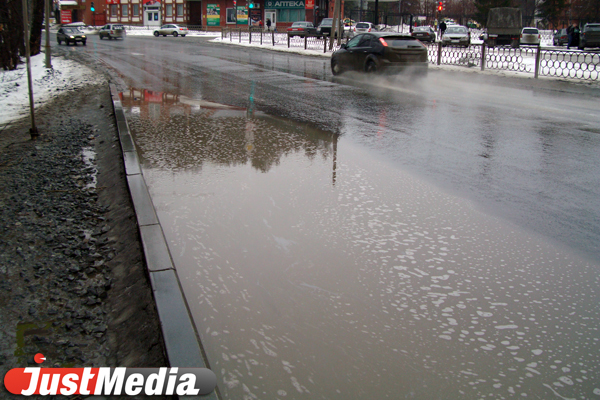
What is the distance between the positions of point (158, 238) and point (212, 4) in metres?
71.7

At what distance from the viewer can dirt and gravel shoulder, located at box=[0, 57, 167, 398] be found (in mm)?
3055

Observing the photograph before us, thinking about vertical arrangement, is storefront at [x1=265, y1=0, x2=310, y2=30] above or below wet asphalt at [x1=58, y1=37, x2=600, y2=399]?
above

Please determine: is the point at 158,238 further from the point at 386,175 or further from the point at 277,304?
the point at 386,175

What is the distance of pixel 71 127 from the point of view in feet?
30.2

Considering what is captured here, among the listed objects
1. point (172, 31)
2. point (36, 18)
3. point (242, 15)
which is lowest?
point (36, 18)

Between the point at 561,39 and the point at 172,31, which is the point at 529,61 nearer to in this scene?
the point at 561,39

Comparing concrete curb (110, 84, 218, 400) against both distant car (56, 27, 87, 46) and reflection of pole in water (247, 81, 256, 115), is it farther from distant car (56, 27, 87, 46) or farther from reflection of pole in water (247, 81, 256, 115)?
distant car (56, 27, 87, 46)

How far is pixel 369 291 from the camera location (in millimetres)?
3561

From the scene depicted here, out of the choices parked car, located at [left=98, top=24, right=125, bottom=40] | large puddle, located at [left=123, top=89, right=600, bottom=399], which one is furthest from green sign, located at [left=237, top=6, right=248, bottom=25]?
large puddle, located at [left=123, top=89, right=600, bottom=399]

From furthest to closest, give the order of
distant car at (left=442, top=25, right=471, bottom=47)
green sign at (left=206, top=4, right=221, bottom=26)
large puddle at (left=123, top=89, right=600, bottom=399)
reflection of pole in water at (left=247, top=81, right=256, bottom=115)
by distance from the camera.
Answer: green sign at (left=206, top=4, right=221, bottom=26)
distant car at (left=442, top=25, right=471, bottom=47)
reflection of pole in water at (left=247, top=81, right=256, bottom=115)
large puddle at (left=123, top=89, right=600, bottom=399)

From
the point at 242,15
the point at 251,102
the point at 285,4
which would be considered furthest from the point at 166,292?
the point at 242,15
